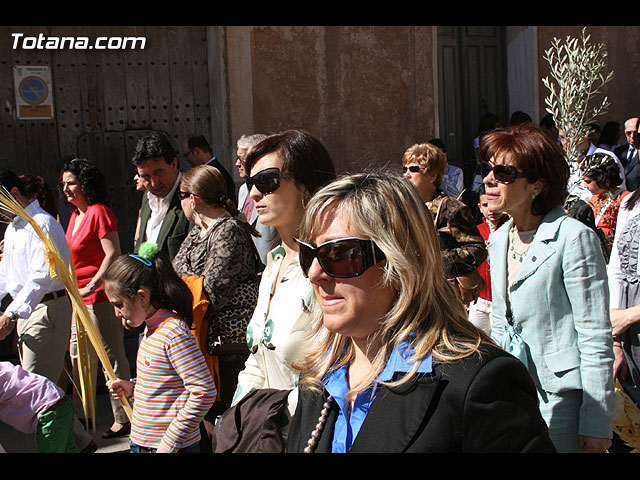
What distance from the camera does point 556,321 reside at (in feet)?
9.48

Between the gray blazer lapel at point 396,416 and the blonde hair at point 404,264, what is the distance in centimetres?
5

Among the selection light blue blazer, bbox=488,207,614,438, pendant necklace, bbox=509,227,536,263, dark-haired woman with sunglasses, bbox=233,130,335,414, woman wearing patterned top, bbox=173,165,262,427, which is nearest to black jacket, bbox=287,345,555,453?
dark-haired woman with sunglasses, bbox=233,130,335,414

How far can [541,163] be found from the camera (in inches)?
122

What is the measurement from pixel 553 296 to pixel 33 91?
292 inches

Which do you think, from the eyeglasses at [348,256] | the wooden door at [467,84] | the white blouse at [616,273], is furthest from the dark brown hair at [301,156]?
the wooden door at [467,84]

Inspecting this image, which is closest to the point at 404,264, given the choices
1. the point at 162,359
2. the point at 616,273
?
the point at 162,359

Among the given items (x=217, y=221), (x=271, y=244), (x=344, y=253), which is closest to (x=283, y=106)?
(x=271, y=244)

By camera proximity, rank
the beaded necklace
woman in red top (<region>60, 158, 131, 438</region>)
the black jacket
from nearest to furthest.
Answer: the black jacket, the beaded necklace, woman in red top (<region>60, 158, 131, 438</region>)

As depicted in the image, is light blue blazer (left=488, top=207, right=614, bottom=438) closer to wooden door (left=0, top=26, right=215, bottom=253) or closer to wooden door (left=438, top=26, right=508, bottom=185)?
wooden door (left=0, top=26, right=215, bottom=253)

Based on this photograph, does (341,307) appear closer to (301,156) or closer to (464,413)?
(464,413)

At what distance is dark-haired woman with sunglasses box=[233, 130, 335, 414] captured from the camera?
2.72m
